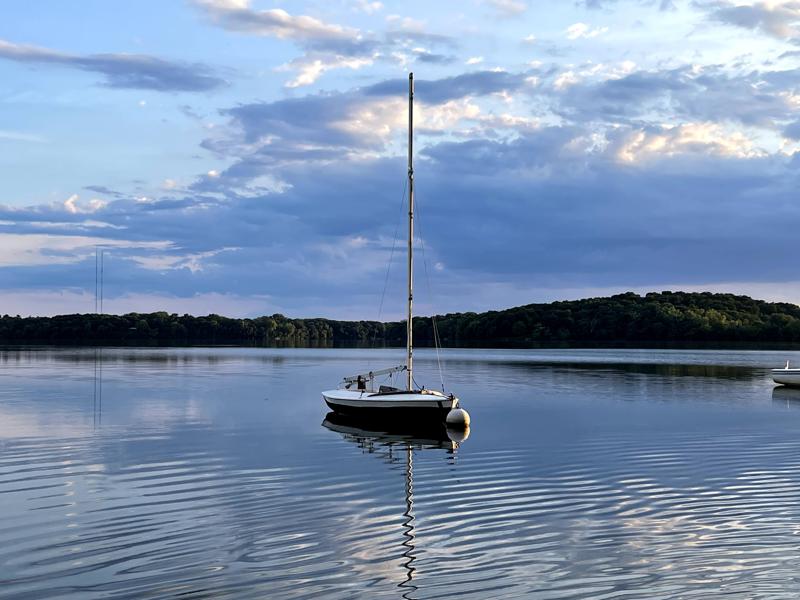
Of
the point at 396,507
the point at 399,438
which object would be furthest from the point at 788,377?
the point at 396,507

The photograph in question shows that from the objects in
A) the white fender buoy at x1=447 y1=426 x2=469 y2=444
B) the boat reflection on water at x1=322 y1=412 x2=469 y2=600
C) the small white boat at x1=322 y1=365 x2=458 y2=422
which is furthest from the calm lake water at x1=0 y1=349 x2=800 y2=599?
the small white boat at x1=322 y1=365 x2=458 y2=422

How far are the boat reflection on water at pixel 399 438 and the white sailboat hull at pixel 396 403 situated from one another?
2.46 feet

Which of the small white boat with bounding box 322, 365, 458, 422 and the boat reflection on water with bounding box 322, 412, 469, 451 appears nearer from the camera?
the boat reflection on water with bounding box 322, 412, 469, 451

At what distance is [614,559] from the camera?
17188 millimetres

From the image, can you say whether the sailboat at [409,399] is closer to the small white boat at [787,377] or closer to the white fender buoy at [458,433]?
the white fender buoy at [458,433]

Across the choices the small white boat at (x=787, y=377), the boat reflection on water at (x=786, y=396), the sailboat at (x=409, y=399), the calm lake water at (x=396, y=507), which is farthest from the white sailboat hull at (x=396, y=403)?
the small white boat at (x=787, y=377)

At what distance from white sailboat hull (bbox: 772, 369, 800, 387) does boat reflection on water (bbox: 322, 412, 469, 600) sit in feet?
148

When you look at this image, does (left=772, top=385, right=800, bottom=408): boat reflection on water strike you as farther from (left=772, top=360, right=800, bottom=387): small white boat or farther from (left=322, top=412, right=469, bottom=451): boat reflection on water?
(left=322, top=412, right=469, bottom=451): boat reflection on water

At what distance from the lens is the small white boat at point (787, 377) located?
2936 inches

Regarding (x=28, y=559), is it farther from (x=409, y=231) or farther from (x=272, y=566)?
(x=409, y=231)

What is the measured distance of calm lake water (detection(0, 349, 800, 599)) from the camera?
1587 cm

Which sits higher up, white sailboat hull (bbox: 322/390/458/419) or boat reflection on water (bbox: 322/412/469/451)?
white sailboat hull (bbox: 322/390/458/419)

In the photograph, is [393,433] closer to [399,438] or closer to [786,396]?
[399,438]

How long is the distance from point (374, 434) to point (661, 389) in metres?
39.0
